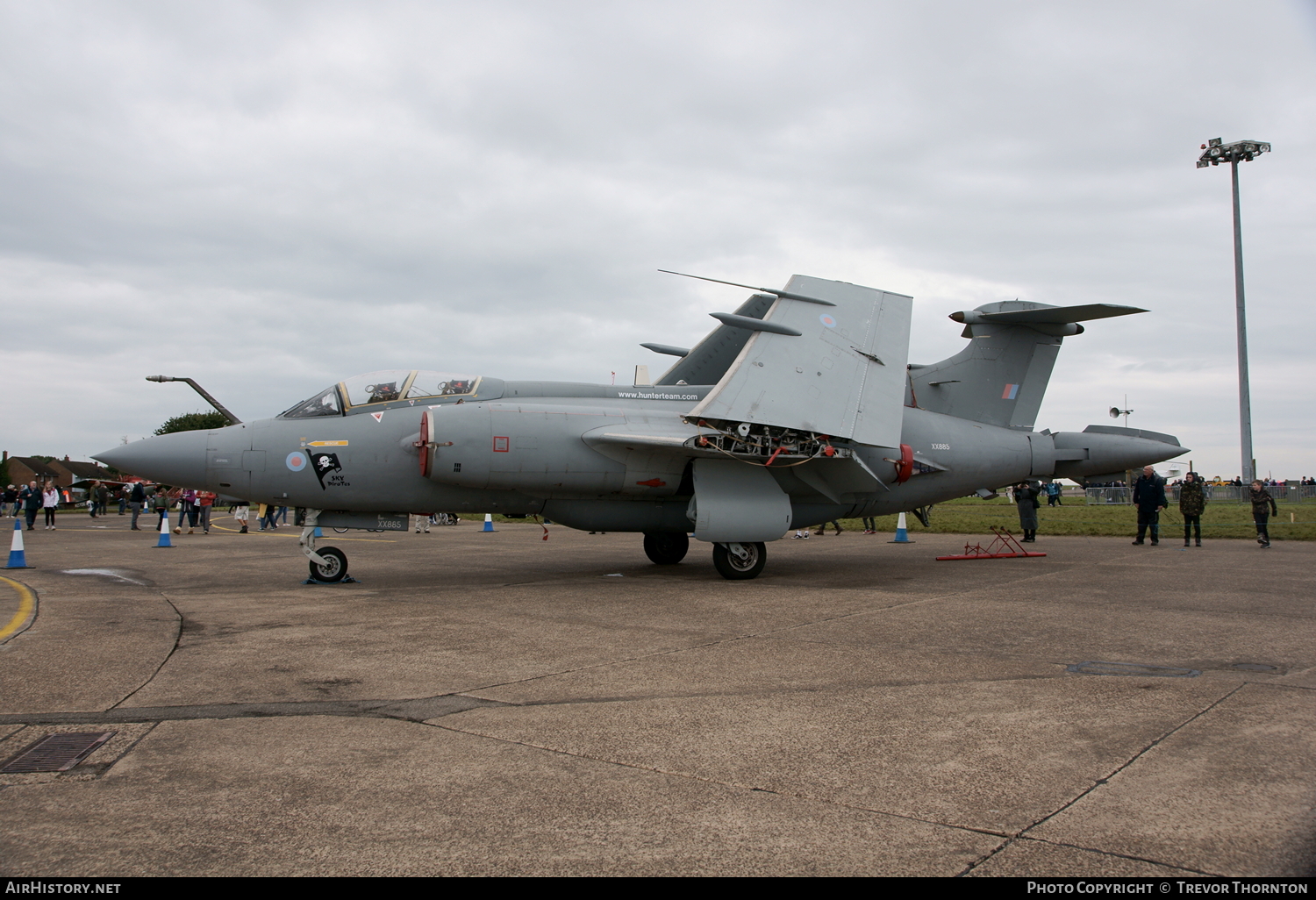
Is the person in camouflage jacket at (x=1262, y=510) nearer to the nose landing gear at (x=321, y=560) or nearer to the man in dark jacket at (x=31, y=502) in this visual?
the nose landing gear at (x=321, y=560)

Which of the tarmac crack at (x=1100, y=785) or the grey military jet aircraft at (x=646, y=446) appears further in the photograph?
the grey military jet aircraft at (x=646, y=446)

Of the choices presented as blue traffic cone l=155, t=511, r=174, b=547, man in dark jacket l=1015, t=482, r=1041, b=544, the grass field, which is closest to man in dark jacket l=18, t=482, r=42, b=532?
blue traffic cone l=155, t=511, r=174, b=547

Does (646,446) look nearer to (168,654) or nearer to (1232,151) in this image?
(168,654)

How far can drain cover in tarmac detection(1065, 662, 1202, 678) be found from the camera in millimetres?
5488

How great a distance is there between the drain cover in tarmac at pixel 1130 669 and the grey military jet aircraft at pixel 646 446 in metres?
5.71

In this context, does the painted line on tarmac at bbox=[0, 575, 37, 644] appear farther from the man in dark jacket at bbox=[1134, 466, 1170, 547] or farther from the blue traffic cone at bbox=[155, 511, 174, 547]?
the man in dark jacket at bbox=[1134, 466, 1170, 547]

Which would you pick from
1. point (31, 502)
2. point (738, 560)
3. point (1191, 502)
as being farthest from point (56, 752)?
point (31, 502)

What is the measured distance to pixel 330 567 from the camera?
11242 mm

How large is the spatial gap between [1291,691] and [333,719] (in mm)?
5667

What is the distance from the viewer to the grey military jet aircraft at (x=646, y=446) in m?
10.6

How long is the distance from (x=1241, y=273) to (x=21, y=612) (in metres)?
43.2

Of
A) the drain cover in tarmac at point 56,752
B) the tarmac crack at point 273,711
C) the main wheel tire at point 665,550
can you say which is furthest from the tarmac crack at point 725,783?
the main wheel tire at point 665,550

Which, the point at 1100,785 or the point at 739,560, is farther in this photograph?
the point at 739,560
